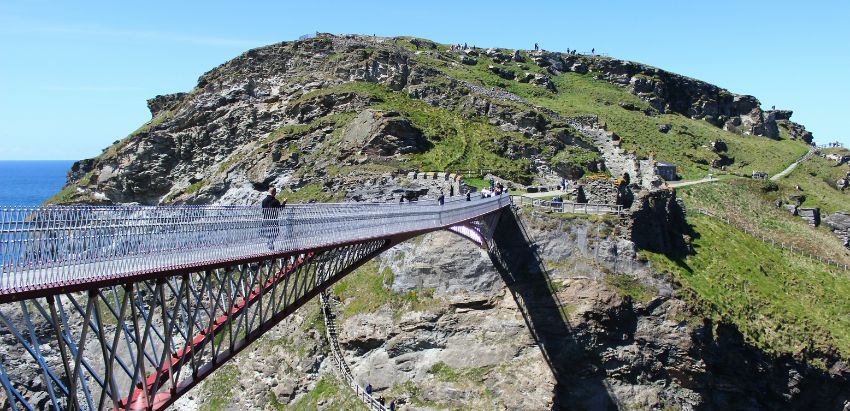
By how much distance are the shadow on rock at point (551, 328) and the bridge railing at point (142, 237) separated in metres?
17.3

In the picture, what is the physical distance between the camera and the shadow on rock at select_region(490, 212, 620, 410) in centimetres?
4256

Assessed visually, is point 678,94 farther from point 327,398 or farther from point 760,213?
point 327,398

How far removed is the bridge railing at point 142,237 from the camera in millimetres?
15914

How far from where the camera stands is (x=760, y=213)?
69500 millimetres

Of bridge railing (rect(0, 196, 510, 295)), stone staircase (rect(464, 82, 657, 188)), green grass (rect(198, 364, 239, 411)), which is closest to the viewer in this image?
bridge railing (rect(0, 196, 510, 295))

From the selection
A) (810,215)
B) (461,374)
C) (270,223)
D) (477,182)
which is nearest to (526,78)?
(810,215)

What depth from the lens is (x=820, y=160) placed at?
98.6 m

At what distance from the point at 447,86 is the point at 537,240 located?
3680 cm

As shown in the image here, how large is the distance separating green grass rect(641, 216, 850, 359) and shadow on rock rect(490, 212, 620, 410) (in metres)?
7.16

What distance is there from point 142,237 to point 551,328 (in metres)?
29.9

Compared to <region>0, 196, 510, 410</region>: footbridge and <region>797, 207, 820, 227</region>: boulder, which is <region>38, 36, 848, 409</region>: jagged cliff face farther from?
<region>797, 207, 820, 227</region>: boulder

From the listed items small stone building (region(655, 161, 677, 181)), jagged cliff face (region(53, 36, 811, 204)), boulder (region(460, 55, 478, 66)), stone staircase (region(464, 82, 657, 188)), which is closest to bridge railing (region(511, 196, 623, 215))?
jagged cliff face (region(53, 36, 811, 204))

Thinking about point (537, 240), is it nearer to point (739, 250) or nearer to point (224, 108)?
point (739, 250)

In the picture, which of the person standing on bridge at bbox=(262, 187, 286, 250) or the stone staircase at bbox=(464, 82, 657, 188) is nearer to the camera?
the person standing on bridge at bbox=(262, 187, 286, 250)
